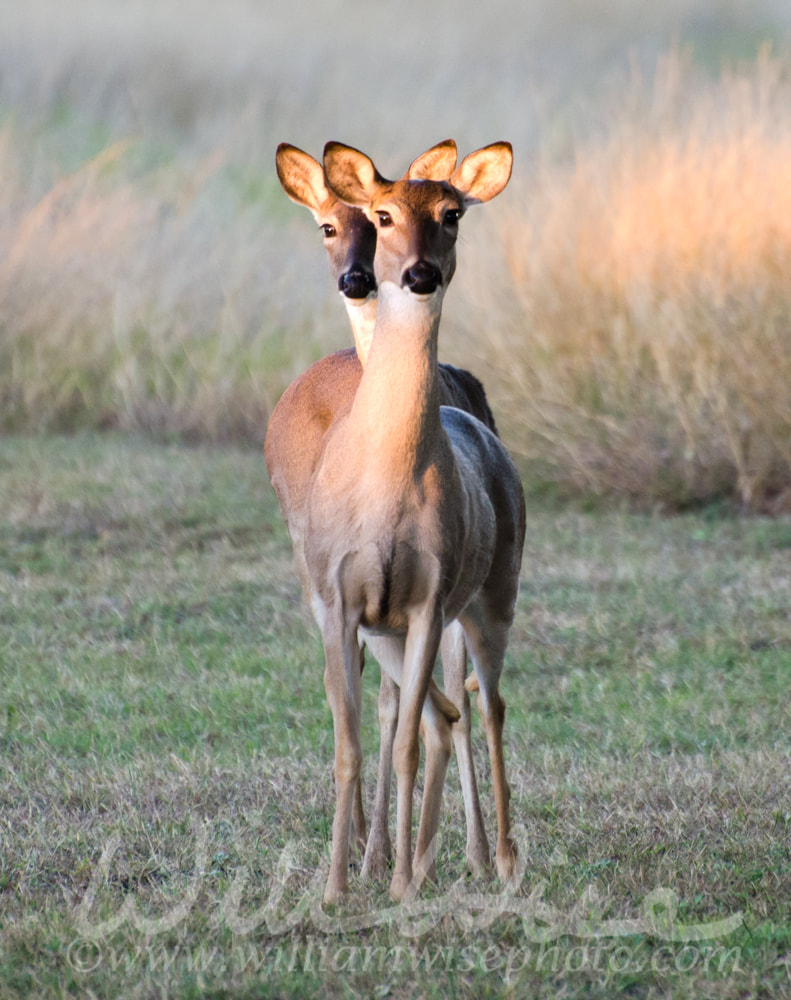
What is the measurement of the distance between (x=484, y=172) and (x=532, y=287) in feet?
22.0

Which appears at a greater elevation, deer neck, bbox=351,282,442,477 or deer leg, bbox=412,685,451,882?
deer neck, bbox=351,282,442,477

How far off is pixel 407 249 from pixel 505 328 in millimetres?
7493

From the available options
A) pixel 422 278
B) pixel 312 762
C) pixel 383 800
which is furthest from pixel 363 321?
A: pixel 312 762

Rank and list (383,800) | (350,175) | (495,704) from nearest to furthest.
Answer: (350,175) → (495,704) → (383,800)

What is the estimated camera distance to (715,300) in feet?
33.2

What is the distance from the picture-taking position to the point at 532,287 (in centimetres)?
1088

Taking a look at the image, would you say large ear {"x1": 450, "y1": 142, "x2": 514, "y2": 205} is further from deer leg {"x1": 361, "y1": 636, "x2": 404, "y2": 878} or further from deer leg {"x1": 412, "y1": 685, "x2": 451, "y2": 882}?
deer leg {"x1": 412, "y1": 685, "x2": 451, "y2": 882}

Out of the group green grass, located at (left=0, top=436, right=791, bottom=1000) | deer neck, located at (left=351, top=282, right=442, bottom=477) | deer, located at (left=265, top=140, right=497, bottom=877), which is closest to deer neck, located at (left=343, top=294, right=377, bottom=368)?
deer, located at (left=265, top=140, right=497, bottom=877)

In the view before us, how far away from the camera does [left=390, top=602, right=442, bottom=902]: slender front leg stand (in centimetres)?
380

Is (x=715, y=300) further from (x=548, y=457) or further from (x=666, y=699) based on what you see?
(x=666, y=699)

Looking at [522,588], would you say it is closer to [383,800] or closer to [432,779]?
[383,800]

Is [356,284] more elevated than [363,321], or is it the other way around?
[356,284]

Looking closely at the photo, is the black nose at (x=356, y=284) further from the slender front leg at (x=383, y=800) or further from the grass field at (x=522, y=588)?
the grass field at (x=522, y=588)

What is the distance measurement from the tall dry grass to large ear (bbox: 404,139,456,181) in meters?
5.82
